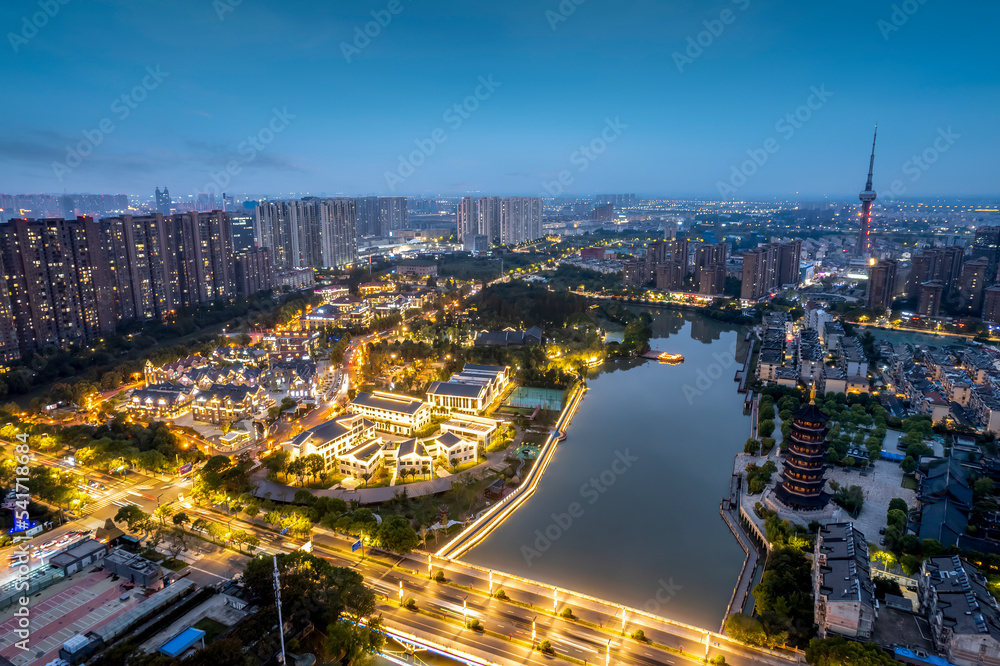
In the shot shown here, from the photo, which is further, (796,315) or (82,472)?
(796,315)

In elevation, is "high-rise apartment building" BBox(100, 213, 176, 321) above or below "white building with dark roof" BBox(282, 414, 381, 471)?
above

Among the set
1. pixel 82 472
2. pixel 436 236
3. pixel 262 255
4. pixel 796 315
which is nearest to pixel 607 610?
pixel 82 472

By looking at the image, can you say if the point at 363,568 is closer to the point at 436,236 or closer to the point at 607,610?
the point at 607,610

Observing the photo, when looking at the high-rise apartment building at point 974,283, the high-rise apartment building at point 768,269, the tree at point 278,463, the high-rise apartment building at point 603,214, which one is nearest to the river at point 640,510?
the tree at point 278,463

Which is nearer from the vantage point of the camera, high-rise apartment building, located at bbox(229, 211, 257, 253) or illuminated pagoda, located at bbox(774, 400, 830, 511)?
illuminated pagoda, located at bbox(774, 400, 830, 511)

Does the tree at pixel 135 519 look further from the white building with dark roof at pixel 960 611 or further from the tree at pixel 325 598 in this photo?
the white building with dark roof at pixel 960 611

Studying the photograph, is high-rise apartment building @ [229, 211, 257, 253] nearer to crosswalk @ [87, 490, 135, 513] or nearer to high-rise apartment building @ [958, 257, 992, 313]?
crosswalk @ [87, 490, 135, 513]

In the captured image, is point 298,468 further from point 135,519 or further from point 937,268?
point 937,268

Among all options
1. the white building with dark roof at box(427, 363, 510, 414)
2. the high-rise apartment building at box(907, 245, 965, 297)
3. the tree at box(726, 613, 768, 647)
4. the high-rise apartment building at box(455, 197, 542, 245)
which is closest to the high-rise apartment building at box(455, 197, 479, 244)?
the high-rise apartment building at box(455, 197, 542, 245)

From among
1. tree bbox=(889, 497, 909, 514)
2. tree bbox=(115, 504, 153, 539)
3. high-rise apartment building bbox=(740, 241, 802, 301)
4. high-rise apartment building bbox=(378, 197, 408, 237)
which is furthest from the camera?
high-rise apartment building bbox=(378, 197, 408, 237)
